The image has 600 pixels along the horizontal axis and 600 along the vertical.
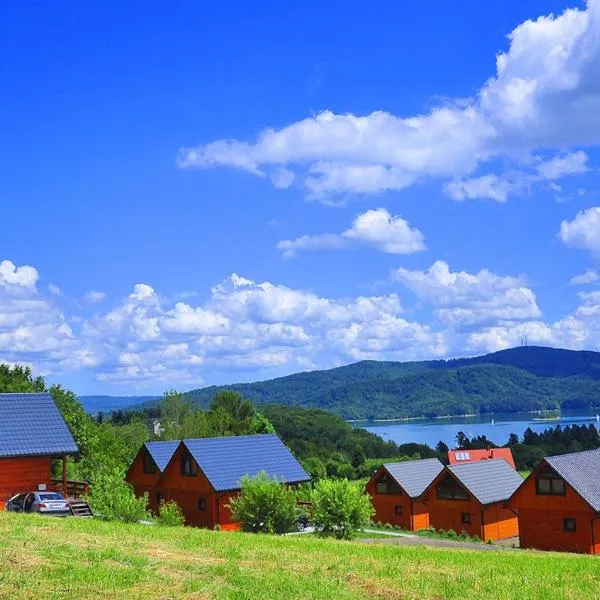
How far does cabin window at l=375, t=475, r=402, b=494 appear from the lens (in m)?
49.5

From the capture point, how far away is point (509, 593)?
13867 millimetres

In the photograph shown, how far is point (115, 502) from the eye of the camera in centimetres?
2780

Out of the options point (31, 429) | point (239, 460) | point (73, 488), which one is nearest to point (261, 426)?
point (239, 460)

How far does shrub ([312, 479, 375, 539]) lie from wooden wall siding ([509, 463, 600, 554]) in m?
14.7

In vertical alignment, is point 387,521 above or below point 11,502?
below

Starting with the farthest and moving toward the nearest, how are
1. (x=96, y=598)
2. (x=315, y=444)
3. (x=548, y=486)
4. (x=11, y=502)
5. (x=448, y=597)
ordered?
(x=315, y=444) < (x=548, y=486) < (x=11, y=502) < (x=448, y=597) < (x=96, y=598)

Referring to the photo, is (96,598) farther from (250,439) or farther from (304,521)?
(250,439)

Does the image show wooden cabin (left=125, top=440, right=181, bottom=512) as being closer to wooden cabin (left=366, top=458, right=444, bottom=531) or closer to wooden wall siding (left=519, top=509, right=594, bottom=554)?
wooden cabin (left=366, top=458, right=444, bottom=531)

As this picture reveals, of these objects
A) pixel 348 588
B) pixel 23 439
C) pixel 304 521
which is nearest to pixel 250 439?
pixel 304 521

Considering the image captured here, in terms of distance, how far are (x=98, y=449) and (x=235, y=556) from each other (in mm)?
45645

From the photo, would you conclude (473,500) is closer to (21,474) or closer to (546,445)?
(21,474)

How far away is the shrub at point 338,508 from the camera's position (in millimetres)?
28438

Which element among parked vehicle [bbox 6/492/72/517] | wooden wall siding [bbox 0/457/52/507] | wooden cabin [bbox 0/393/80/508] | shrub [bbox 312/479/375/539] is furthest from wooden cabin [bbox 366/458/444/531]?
parked vehicle [bbox 6/492/72/517]

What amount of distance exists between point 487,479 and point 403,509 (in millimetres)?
5904
